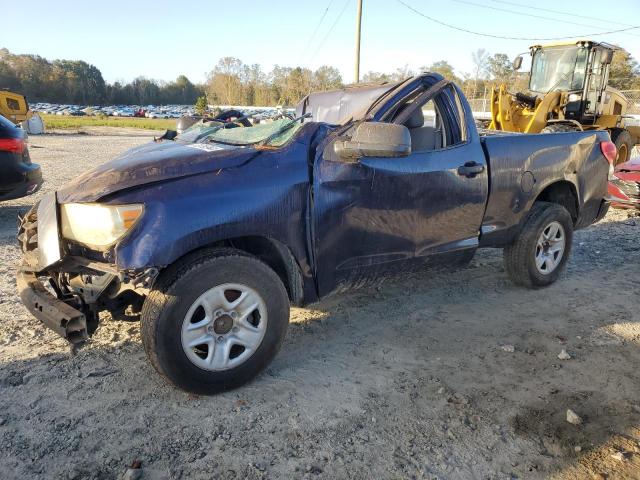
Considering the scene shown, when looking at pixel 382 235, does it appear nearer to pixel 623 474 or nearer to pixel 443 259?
pixel 443 259

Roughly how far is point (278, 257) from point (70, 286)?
1.26 m

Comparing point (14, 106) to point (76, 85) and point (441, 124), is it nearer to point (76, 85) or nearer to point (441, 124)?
point (441, 124)

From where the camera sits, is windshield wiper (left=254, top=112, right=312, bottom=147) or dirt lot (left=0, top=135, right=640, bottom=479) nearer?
dirt lot (left=0, top=135, right=640, bottom=479)

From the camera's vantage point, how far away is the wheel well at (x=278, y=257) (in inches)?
122

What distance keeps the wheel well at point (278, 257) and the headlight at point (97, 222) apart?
57cm

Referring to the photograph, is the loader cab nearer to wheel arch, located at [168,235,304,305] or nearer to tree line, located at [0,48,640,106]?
wheel arch, located at [168,235,304,305]

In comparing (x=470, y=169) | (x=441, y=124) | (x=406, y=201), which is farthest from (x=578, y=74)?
(x=406, y=201)

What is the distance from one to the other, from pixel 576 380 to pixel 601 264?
9.63ft

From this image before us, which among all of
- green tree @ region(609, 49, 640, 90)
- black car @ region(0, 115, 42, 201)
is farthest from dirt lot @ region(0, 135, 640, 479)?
green tree @ region(609, 49, 640, 90)

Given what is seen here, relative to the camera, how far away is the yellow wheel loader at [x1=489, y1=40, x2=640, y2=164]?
11.8 meters

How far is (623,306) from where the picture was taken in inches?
175

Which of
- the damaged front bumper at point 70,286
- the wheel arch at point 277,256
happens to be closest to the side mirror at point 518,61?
the wheel arch at point 277,256

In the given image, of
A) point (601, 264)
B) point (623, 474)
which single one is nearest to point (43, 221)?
point (623, 474)

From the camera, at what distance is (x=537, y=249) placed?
184 inches
